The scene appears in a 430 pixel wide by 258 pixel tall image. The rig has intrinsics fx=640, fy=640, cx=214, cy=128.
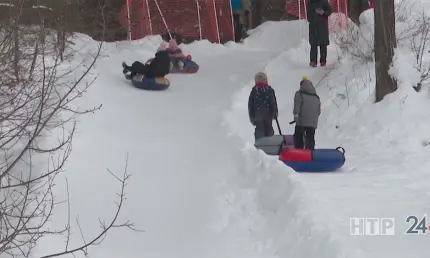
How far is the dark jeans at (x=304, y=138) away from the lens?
31.9 feet

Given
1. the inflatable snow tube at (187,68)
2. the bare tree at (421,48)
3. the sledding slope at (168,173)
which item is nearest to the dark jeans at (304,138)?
the sledding slope at (168,173)

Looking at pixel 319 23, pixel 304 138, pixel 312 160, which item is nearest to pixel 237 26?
pixel 319 23

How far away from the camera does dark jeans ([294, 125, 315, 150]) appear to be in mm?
9719

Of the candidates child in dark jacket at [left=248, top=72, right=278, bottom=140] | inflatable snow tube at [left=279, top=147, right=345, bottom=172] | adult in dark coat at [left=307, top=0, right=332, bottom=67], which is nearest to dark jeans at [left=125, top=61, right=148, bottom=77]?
adult in dark coat at [left=307, top=0, right=332, bottom=67]

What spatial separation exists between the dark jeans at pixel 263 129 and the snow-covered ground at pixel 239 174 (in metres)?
0.24

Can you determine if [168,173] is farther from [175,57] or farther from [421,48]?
[175,57]

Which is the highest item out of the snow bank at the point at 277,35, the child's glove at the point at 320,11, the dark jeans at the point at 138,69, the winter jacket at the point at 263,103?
the child's glove at the point at 320,11

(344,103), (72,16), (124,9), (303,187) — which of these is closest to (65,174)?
(303,187)

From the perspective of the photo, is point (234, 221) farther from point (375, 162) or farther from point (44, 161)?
point (44, 161)

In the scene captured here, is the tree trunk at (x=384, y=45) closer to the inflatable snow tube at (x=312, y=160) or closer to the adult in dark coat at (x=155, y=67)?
the inflatable snow tube at (x=312, y=160)

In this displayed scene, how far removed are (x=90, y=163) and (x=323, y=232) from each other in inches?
190

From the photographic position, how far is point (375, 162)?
891 cm

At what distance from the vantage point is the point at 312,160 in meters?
8.48

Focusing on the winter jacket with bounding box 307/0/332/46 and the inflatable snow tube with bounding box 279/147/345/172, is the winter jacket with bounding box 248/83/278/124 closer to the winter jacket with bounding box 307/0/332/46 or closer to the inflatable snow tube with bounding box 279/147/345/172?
the inflatable snow tube with bounding box 279/147/345/172
